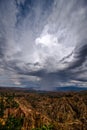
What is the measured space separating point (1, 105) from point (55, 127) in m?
39.5

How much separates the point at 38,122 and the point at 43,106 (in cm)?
4578

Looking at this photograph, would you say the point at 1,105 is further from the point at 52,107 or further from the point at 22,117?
the point at 52,107

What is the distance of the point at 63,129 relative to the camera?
92688 millimetres

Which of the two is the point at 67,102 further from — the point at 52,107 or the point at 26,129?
the point at 26,129

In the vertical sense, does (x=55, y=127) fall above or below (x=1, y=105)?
below

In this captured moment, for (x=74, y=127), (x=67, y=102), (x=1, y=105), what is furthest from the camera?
(x=67, y=102)

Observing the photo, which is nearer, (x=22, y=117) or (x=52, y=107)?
(x=22, y=117)

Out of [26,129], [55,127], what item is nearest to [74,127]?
[55,127]

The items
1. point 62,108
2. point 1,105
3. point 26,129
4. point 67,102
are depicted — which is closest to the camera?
point 26,129

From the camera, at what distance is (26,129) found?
286 feet

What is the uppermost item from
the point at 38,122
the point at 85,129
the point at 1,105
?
the point at 1,105

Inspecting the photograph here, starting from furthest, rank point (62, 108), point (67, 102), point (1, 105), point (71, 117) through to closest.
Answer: point (67, 102), point (62, 108), point (71, 117), point (1, 105)

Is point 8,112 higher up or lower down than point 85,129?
higher up

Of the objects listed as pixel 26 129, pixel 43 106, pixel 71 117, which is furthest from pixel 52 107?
pixel 26 129
